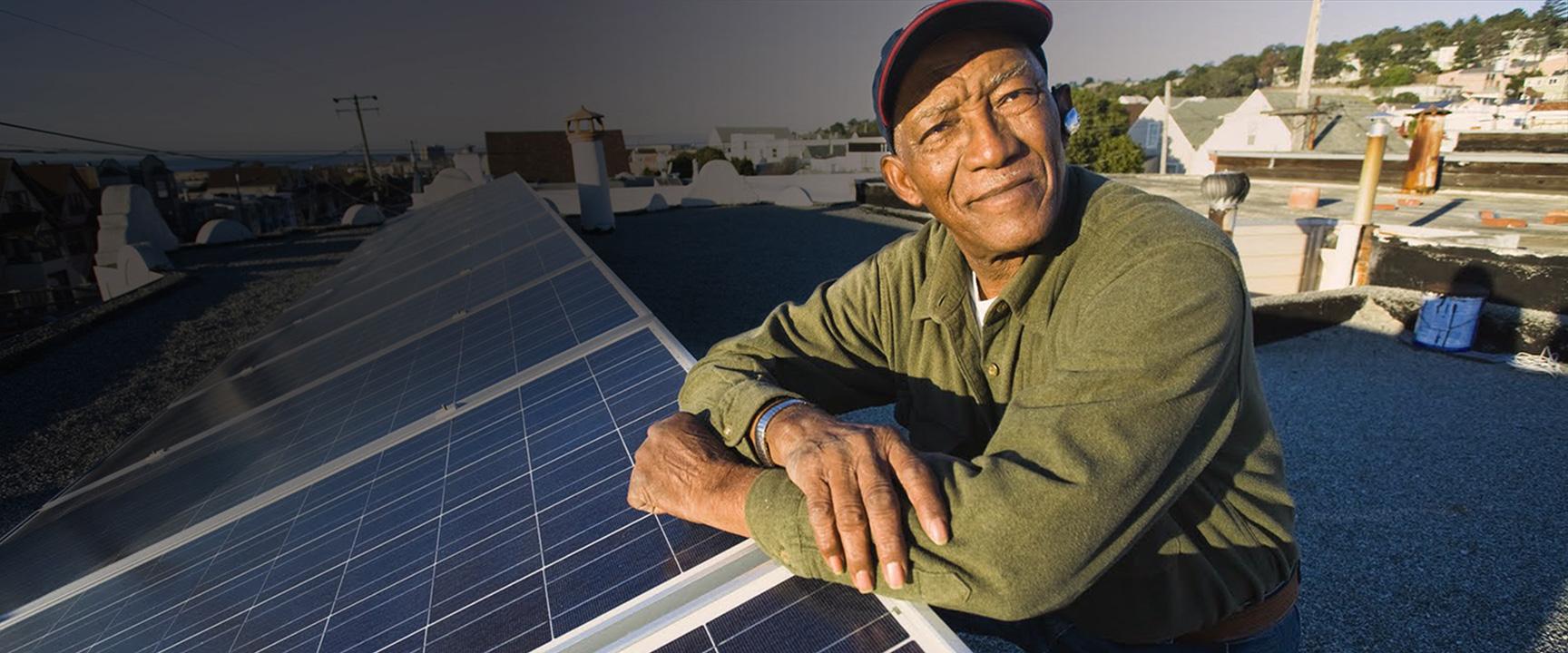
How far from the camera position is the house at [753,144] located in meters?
72.2

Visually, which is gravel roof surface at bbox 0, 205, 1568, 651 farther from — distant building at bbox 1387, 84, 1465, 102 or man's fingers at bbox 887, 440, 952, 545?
distant building at bbox 1387, 84, 1465, 102

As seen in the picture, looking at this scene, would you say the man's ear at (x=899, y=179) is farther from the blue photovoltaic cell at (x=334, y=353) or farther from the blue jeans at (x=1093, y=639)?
the blue photovoltaic cell at (x=334, y=353)

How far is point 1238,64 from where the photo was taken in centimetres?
12344

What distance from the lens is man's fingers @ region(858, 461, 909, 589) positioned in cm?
123

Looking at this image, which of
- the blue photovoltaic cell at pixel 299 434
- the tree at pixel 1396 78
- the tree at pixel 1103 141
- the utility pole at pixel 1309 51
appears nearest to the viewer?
the blue photovoltaic cell at pixel 299 434

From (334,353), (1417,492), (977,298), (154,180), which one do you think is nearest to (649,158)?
(154,180)

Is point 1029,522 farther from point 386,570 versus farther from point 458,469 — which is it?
point 458,469

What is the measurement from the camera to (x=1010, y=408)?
137 centimetres

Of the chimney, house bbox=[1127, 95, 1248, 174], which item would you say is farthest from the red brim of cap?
house bbox=[1127, 95, 1248, 174]

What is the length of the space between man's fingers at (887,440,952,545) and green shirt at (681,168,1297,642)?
24 mm

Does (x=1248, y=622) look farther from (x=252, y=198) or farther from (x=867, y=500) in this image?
(x=252, y=198)

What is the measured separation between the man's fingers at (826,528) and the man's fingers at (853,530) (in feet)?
0.04

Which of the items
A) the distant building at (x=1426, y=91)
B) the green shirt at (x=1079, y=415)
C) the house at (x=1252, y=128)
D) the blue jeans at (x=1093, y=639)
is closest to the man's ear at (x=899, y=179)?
the green shirt at (x=1079, y=415)

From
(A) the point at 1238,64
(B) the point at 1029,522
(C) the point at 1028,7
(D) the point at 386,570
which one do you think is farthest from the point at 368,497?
(A) the point at 1238,64
